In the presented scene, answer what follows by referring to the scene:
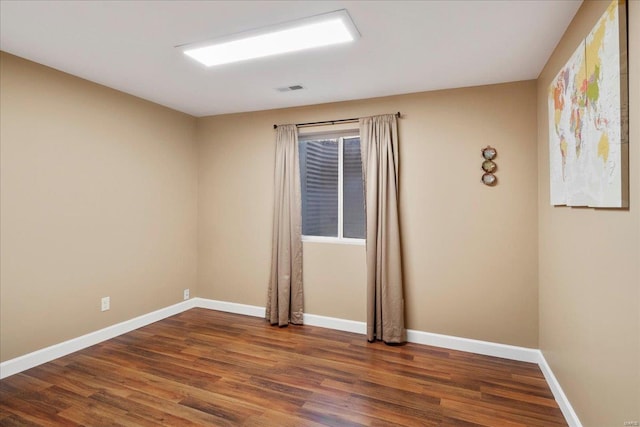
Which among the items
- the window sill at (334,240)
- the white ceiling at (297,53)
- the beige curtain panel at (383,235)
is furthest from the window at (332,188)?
the white ceiling at (297,53)

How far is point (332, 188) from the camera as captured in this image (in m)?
3.85

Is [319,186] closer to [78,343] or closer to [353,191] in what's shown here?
[353,191]

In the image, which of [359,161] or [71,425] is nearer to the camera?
[71,425]

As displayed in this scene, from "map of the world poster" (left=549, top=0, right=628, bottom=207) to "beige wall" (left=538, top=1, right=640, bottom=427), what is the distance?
50 mm

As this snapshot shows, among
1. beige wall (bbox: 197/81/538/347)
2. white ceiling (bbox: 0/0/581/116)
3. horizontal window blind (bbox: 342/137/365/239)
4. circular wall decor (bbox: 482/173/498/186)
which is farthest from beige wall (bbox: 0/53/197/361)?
circular wall decor (bbox: 482/173/498/186)

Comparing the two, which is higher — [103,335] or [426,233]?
[426,233]

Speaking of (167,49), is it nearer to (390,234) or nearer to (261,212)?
(261,212)

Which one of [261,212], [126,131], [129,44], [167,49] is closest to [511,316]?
[261,212]

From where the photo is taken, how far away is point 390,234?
3307mm

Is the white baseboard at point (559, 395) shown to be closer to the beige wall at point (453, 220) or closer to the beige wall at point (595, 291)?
the beige wall at point (595, 291)

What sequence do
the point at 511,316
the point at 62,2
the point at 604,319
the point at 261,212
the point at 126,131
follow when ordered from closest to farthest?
the point at 604,319 < the point at 62,2 < the point at 511,316 < the point at 126,131 < the point at 261,212

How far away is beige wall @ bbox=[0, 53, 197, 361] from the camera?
2586mm

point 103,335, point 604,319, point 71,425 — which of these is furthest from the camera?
point 103,335

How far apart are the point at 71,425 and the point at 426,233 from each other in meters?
3.10
